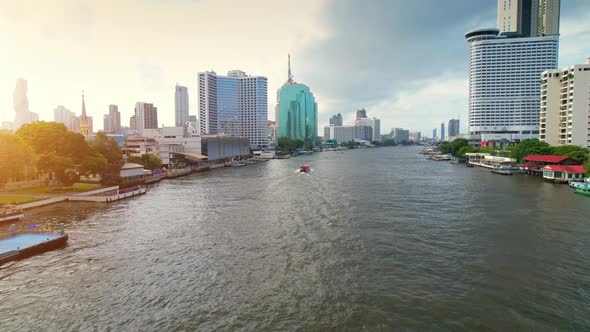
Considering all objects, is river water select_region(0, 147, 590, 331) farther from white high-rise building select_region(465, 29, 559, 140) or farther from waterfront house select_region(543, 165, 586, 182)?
white high-rise building select_region(465, 29, 559, 140)

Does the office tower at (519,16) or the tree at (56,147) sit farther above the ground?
the office tower at (519,16)

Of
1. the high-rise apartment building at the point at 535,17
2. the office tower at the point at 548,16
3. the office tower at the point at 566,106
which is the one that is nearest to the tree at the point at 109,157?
the office tower at the point at 566,106

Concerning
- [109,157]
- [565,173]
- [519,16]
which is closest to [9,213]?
[109,157]

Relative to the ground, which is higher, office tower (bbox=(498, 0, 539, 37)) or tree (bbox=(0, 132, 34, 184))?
office tower (bbox=(498, 0, 539, 37))

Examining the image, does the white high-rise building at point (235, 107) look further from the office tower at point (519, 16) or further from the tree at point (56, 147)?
the tree at point (56, 147)

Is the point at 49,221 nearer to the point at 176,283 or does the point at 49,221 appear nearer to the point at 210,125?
the point at 176,283

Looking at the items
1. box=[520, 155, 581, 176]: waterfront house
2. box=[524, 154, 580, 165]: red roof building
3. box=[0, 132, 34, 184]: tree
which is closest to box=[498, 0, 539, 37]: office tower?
box=[520, 155, 581, 176]: waterfront house
